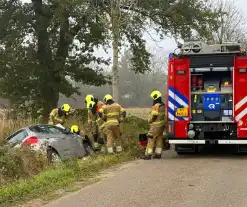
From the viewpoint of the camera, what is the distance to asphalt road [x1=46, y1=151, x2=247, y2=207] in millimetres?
6711

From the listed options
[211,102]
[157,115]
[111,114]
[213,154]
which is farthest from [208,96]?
[111,114]

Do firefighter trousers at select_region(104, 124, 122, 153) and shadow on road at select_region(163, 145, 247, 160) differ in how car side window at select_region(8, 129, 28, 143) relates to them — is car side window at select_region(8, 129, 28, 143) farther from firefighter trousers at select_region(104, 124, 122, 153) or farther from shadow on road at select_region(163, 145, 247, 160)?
shadow on road at select_region(163, 145, 247, 160)

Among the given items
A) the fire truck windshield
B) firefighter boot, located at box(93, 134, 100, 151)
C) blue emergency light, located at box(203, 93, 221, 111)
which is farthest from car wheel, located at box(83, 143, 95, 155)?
the fire truck windshield

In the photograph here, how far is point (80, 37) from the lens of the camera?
896 inches

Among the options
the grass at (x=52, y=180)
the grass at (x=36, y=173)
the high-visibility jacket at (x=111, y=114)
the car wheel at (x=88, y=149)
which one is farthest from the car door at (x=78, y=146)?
the grass at (x=52, y=180)

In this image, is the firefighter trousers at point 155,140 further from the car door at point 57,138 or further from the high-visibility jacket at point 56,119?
the high-visibility jacket at point 56,119

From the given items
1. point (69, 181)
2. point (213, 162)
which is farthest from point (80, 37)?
point (69, 181)

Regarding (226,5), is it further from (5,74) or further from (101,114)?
(101,114)

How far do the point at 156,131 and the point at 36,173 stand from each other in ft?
11.8

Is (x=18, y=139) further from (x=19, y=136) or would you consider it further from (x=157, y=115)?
(x=157, y=115)

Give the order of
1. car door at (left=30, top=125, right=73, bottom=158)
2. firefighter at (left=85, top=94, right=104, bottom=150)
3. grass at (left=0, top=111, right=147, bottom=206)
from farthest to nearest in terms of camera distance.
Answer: firefighter at (left=85, top=94, right=104, bottom=150)
car door at (left=30, top=125, right=73, bottom=158)
grass at (left=0, top=111, right=147, bottom=206)

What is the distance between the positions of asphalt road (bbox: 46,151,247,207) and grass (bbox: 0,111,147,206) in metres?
0.53

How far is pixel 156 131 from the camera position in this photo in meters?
11.9

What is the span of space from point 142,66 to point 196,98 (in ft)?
41.9
